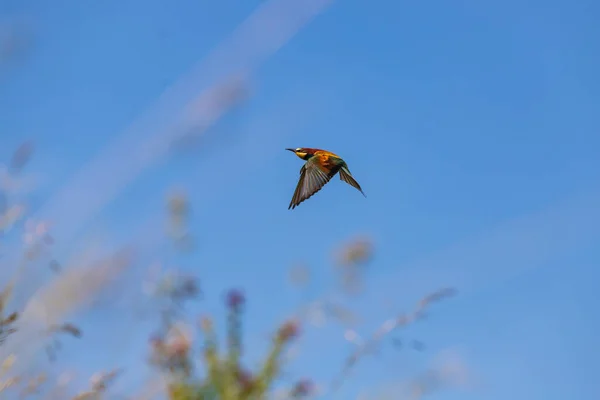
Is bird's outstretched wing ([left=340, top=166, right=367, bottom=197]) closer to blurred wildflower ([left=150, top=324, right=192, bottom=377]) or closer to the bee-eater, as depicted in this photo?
the bee-eater

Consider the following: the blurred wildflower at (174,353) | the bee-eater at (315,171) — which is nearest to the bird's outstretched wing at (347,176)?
the bee-eater at (315,171)

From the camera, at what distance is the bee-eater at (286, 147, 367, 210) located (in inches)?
134

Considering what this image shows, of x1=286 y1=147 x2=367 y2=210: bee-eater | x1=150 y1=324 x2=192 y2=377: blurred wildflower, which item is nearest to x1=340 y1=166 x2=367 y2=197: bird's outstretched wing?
x1=286 y1=147 x2=367 y2=210: bee-eater

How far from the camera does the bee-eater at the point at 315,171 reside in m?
3.41

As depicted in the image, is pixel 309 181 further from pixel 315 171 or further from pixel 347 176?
pixel 347 176

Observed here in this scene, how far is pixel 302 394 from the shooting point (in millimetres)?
2881

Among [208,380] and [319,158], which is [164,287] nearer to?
[208,380]

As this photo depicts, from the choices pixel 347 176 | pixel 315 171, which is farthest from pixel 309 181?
pixel 347 176

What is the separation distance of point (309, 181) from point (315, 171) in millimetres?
59

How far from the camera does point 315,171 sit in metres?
3.53

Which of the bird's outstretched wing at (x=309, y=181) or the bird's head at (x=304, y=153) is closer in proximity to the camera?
the bird's outstretched wing at (x=309, y=181)

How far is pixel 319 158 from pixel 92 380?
1.68 metres

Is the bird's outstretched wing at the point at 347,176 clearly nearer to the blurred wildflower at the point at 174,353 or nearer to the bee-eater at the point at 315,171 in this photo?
the bee-eater at the point at 315,171

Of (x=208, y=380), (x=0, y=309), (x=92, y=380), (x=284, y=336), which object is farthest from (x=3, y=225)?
(x=284, y=336)
